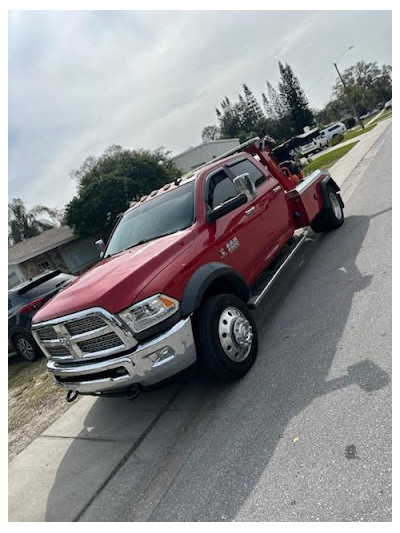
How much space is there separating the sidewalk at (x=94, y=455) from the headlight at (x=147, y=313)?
105 centimetres

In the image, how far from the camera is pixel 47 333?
376 centimetres

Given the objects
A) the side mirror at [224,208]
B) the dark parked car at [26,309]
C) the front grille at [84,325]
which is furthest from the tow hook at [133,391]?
the dark parked car at [26,309]

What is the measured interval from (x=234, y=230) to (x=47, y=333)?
2276mm

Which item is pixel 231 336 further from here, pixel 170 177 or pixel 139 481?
pixel 170 177

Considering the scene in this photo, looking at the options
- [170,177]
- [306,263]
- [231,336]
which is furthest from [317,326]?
[170,177]

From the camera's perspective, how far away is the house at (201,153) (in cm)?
5083

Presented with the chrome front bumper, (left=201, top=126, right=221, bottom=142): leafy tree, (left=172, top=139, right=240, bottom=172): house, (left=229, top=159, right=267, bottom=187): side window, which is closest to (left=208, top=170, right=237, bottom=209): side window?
(left=229, top=159, right=267, bottom=187): side window

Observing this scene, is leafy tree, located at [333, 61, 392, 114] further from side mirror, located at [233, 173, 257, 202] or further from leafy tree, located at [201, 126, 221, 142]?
side mirror, located at [233, 173, 257, 202]

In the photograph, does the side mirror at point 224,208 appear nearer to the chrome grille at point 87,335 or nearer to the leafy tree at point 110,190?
the chrome grille at point 87,335

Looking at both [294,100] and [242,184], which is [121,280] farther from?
[294,100]

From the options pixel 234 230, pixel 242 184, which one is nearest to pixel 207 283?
pixel 234 230

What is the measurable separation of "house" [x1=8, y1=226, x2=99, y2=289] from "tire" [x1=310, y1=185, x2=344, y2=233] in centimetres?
1887

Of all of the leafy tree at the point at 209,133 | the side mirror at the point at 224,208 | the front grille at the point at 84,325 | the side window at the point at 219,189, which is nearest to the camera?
the front grille at the point at 84,325
